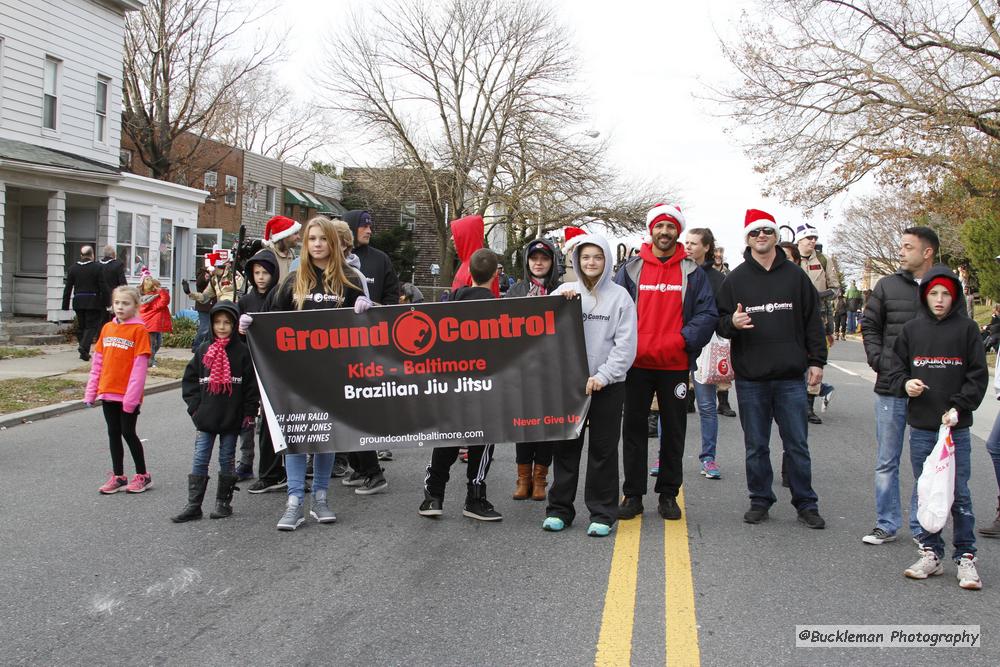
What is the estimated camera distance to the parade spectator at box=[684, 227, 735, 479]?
8098 mm

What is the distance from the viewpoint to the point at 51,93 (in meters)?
22.7

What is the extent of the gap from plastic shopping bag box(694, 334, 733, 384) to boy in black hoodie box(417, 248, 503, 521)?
2713mm

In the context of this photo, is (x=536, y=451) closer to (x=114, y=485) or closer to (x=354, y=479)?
(x=354, y=479)

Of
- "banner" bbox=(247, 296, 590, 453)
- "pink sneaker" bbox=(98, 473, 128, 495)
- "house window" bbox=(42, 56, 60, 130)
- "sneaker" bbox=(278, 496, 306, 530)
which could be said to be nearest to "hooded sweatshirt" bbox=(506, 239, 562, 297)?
"banner" bbox=(247, 296, 590, 453)

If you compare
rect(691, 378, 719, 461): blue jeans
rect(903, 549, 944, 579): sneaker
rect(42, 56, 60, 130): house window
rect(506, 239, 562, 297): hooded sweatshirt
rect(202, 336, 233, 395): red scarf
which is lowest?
rect(903, 549, 944, 579): sneaker

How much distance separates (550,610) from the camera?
4734 mm

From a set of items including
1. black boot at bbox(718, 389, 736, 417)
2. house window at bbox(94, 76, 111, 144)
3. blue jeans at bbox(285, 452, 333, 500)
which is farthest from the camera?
house window at bbox(94, 76, 111, 144)

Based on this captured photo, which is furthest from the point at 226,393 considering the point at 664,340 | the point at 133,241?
the point at 133,241

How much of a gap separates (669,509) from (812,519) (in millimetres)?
946

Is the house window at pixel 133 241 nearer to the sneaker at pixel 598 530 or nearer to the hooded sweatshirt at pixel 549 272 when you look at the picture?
the hooded sweatshirt at pixel 549 272

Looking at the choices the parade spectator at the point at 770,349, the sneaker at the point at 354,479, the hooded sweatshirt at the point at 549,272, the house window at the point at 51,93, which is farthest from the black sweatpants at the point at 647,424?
the house window at the point at 51,93

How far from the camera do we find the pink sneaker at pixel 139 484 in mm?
7348

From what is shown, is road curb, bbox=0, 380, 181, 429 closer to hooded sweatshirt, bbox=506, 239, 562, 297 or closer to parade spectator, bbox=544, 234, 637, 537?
hooded sweatshirt, bbox=506, 239, 562, 297

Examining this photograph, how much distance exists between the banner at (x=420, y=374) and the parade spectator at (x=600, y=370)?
12 centimetres
